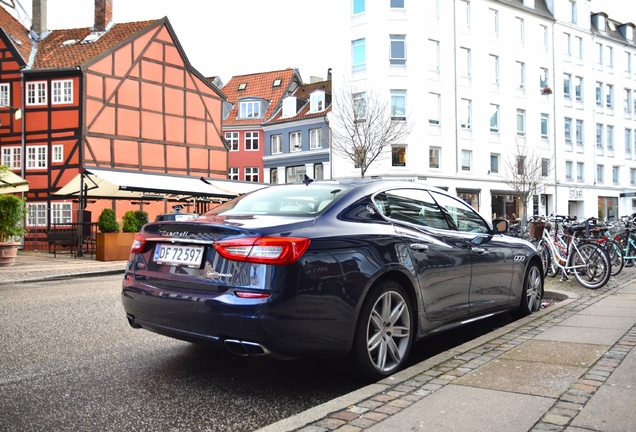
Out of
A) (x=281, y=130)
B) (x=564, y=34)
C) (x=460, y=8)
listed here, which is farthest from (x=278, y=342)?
(x=564, y=34)

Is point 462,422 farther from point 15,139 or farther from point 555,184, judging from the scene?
point 555,184

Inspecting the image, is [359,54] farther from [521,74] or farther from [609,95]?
[609,95]

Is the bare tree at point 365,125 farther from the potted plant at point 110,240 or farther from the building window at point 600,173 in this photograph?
the building window at point 600,173

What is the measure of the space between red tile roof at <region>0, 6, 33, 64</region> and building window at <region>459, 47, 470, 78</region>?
26828mm

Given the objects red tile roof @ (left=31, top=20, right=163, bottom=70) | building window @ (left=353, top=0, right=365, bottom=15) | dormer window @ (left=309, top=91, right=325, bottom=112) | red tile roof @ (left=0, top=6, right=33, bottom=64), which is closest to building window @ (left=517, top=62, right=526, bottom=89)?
building window @ (left=353, top=0, right=365, bottom=15)

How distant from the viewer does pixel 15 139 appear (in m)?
31.1

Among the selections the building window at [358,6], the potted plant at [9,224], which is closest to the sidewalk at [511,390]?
the potted plant at [9,224]

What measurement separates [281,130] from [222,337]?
4719 centimetres

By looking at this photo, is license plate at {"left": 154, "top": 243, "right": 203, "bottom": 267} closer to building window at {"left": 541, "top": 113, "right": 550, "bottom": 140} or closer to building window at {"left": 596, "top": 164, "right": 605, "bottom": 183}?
building window at {"left": 541, "top": 113, "right": 550, "bottom": 140}

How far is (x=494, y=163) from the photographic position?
43.7m

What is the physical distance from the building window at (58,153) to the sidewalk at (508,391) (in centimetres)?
2829

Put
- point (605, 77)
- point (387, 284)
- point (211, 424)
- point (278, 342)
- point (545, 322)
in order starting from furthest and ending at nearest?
point (605, 77), point (545, 322), point (387, 284), point (278, 342), point (211, 424)

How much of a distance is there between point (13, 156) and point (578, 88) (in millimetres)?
43407

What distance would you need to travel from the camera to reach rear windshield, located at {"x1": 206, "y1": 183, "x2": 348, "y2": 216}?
4.43m
